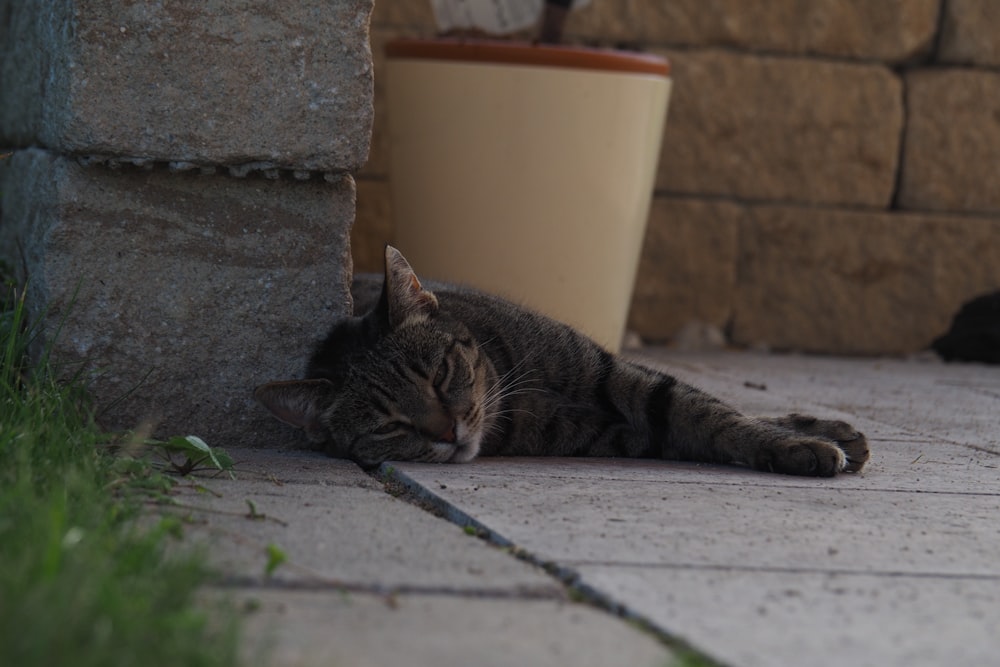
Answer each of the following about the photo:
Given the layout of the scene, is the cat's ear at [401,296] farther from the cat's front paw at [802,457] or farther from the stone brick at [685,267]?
the stone brick at [685,267]

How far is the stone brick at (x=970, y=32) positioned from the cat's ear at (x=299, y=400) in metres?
3.78

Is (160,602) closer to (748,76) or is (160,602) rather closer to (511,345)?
(511,345)

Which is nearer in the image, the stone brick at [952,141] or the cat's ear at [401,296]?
the cat's ear at [401,296]

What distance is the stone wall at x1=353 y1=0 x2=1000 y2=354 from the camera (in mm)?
5207

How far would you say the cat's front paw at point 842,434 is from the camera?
261cm

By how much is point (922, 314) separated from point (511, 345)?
3119 millimetres

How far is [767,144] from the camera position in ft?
17.4

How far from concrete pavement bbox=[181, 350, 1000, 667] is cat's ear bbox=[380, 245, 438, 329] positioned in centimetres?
37

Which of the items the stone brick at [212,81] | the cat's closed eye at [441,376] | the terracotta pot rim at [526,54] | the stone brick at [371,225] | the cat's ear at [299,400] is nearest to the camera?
the stone brick at [212,81]

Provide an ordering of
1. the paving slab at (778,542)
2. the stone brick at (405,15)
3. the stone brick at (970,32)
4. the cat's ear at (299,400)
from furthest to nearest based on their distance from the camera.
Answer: the stone brick at (970,32) → the stone brick at (405,15) → the cat's ear at (299,400) → the paving slab at (778,542)

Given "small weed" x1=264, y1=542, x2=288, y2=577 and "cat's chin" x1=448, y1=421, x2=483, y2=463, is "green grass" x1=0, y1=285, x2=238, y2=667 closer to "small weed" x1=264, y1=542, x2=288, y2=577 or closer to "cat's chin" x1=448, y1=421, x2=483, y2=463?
"small weed" x1=264, y1=542, x2=288, y2=577

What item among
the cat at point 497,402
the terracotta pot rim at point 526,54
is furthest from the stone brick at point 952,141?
the cat at point 497,402

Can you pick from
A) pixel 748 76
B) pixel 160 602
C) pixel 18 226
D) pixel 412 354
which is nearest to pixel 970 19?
pixel 748 76

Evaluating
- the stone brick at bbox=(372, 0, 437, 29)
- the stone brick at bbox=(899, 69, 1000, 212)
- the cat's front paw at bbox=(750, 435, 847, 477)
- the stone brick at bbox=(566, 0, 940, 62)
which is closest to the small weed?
the cat's front paw at bbox=(750, 435, 847, 477)
